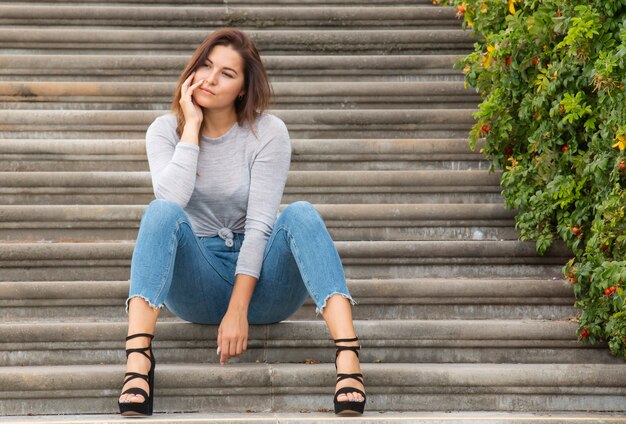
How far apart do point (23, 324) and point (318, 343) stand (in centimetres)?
99

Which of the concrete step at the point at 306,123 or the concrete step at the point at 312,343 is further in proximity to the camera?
the concrete step at the point at 306,123

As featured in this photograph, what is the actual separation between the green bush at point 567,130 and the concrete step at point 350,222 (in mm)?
163

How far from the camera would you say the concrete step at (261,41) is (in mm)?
5250

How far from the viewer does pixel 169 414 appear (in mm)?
3035

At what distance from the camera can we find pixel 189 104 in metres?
3.22

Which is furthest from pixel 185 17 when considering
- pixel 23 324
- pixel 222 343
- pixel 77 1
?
pixel 222 343

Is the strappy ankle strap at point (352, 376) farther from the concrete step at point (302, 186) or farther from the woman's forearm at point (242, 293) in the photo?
the concrete step at point (302, 186)

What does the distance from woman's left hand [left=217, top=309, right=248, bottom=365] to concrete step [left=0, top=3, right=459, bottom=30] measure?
9.23ft

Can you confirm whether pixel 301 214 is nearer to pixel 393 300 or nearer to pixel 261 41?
pixel 393 300

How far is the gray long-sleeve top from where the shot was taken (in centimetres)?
319

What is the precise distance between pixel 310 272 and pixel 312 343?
0.46 m

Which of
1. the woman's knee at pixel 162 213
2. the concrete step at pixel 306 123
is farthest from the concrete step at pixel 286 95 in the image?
the woman's knee at pixel 162 213

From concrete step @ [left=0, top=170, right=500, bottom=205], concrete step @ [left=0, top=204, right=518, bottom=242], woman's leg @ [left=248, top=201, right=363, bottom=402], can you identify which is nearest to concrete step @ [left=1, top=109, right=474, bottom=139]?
concrete step @ [left=0, top=170, right=500, bottom=205]

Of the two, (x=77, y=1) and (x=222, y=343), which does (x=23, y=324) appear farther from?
(x=77, y=1)
